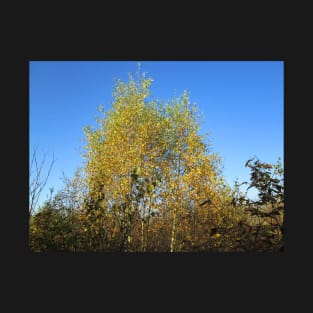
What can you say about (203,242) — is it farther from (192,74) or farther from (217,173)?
(192,74)

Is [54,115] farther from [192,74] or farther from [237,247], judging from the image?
[237,247]

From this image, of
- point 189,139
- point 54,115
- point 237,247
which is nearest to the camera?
point 237,247

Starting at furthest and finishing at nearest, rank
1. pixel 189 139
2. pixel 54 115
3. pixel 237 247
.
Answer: pixel 189 139 < pixel 54 115 < pixel 237 247

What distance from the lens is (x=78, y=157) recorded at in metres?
5.76

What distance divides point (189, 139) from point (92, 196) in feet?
5.52

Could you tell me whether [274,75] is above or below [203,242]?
above

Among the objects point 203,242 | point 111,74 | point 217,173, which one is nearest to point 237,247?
point 203,242

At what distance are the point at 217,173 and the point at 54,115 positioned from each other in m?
2.43

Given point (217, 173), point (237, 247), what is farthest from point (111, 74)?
point (237, 247)

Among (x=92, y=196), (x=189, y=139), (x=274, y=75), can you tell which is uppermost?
(x=274, y=75)

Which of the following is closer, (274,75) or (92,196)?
(274,75)

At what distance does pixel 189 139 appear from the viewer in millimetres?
6168

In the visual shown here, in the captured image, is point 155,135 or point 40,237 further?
point 155,135

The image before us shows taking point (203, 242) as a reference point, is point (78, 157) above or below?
above
